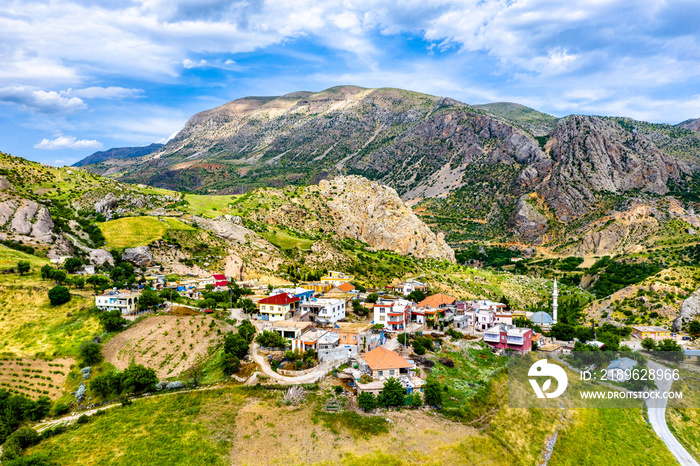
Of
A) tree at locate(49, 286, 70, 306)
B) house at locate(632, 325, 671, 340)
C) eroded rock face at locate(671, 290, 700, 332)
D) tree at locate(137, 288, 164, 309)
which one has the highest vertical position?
tree at locate(49, 286, 70, 306)

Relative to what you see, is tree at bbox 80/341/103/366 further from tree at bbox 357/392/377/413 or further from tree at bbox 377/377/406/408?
tree at bbox 377/377/406/408

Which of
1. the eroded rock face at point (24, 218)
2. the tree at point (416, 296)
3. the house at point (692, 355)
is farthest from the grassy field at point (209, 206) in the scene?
the house at point (692, 355)

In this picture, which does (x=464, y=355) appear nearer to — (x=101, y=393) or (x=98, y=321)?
(x=101, y=393)

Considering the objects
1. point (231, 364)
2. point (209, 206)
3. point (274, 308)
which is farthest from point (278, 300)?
point (209, 206)

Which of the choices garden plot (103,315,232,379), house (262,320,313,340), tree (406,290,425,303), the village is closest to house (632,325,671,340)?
the village

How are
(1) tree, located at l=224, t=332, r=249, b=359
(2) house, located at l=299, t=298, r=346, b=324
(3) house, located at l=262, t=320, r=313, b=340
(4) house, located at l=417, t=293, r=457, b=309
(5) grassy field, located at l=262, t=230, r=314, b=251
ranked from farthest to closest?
(5) grassy field, located at l=262, t=230, r=314, b=251
(4) house, located at l=417, t=293, r=457, b=309
(2) house, located at l=299, t=298, r=346, b=324
(3) house, located at l=262, t=320, r=313, b=340
(1) tree, located at l=224, t=332, r=249, b=359

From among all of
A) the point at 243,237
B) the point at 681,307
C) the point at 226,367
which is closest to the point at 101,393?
the point at 226,367
